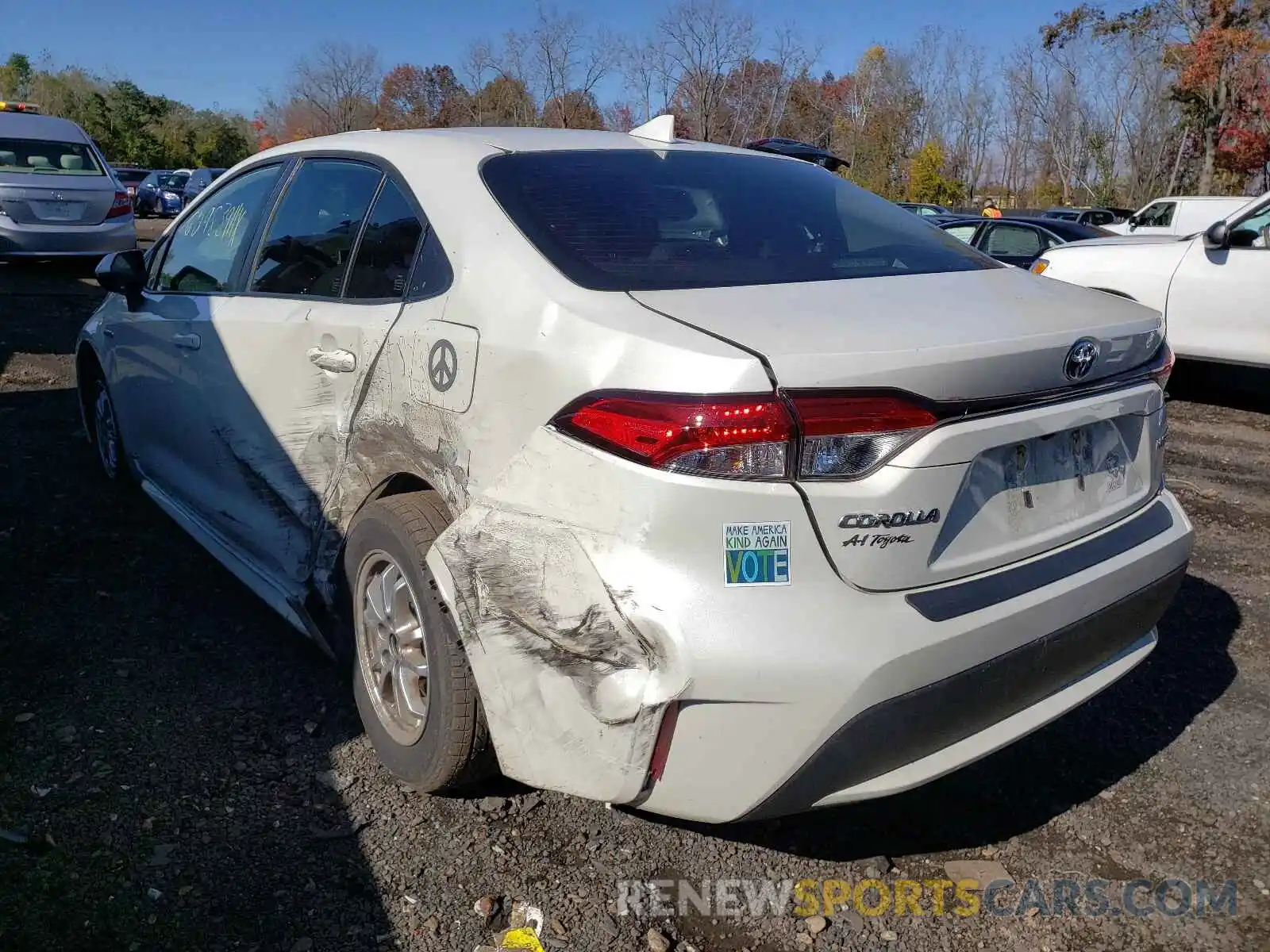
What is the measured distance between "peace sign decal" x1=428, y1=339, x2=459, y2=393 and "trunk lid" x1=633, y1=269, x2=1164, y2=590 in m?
0.47

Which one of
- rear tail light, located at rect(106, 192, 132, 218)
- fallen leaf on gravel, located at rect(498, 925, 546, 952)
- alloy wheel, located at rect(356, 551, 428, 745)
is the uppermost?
rear tail light, located at rect(106, 192, 132, 218)

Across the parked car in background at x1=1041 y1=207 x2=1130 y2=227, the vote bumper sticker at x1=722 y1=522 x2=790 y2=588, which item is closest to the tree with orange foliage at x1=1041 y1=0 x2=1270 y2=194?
the parked car in background at x1=1041 y1=207 x2=1130 y2=227

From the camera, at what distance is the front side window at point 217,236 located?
11.6 ft

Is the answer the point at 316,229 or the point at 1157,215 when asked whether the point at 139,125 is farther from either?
the point at 316,229

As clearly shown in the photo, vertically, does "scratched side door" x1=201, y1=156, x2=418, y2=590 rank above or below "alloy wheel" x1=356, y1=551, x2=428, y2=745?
above

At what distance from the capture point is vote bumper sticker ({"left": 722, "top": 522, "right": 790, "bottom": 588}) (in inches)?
74.9

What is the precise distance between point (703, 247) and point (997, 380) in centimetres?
83

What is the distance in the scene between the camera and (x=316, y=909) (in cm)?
229

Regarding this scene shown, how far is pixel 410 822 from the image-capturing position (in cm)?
259

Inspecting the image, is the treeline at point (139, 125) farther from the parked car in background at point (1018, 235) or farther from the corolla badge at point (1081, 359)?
the corolla badge at point (1081, 359)

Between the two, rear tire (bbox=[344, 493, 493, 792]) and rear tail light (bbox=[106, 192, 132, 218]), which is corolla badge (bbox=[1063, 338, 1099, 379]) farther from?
rear tail light (bbox=[106, 192, 132, 218])

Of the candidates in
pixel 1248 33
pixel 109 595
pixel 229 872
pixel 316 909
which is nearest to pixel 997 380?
pixel 316 909

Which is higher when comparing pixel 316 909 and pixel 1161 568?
pixel 1161 568

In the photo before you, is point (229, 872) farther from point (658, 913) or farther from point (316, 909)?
point (658, 913)
